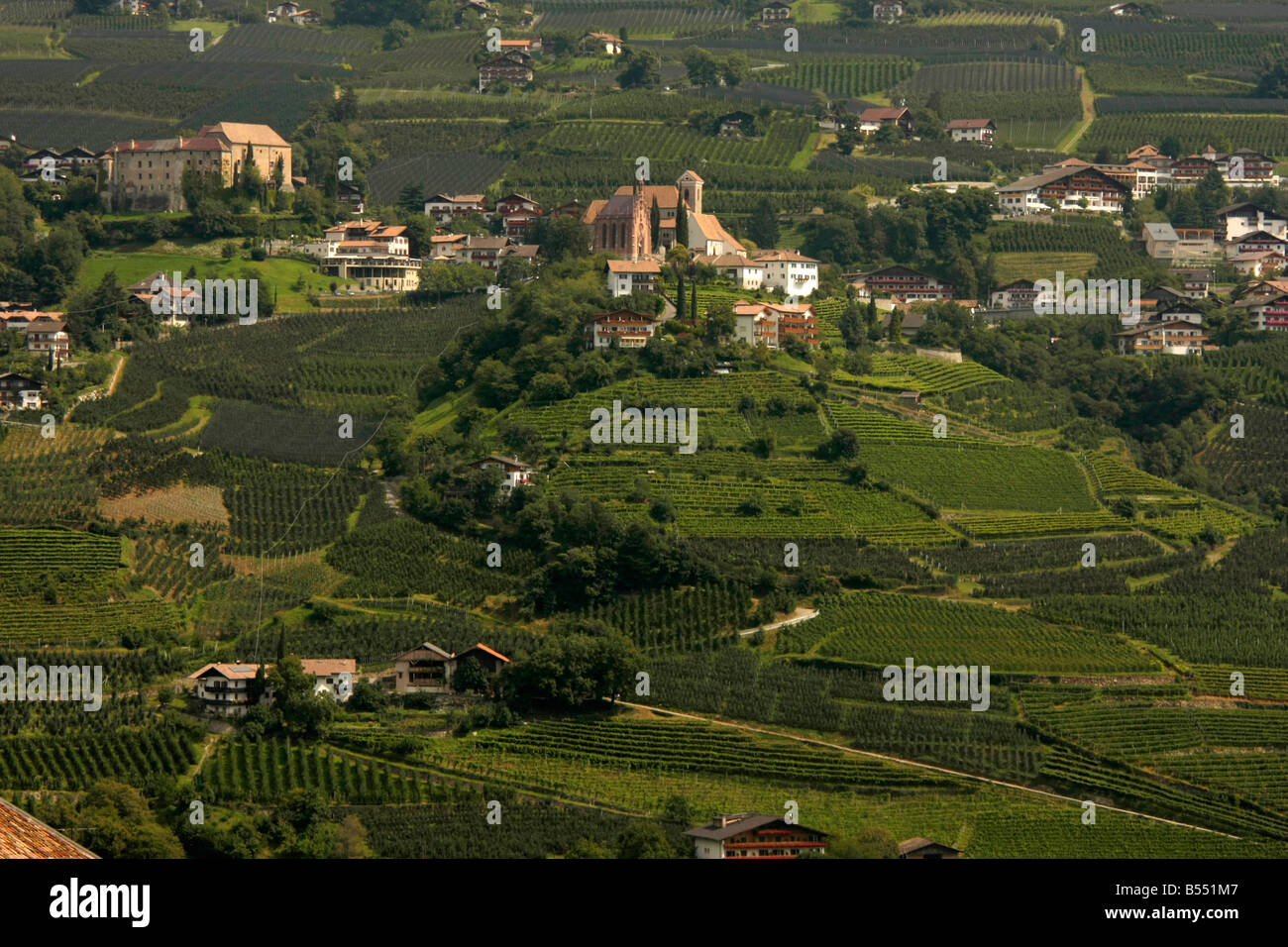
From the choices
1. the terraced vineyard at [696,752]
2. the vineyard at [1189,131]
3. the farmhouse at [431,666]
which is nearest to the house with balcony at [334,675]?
the farmhouse at [431,666]

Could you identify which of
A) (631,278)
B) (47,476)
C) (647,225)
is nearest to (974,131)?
(647,225)

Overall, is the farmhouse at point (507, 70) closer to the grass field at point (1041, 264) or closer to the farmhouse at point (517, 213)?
the farmhouse at point (517, 213)

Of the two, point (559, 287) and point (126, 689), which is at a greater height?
point (559, 287)

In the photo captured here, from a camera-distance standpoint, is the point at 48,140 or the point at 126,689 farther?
the point at 48,140
